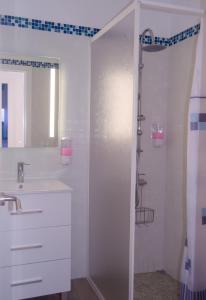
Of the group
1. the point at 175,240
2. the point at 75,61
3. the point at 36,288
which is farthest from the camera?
the point at 175,240

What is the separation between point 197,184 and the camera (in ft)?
6.54

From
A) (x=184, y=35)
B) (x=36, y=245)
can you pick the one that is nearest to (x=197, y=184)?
(x=36, y=245)

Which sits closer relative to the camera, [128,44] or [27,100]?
[128,44]

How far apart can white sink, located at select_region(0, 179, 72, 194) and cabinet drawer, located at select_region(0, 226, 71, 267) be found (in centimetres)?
28

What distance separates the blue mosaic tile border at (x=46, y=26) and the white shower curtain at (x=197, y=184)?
1.14 metres

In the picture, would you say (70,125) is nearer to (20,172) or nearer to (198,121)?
(20,172)

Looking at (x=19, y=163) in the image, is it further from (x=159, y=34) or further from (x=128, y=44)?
(x=159, y=34)

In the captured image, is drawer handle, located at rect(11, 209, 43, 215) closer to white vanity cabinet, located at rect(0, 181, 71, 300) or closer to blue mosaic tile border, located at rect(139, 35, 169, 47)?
white vanity cabinet, located at rect(0, 181, 71, 300)

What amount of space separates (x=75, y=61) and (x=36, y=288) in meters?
1.83

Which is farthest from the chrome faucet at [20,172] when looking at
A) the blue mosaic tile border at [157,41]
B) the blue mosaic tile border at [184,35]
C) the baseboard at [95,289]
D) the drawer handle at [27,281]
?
the blue mosaic tile border at [184,35]

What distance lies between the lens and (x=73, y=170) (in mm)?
2816

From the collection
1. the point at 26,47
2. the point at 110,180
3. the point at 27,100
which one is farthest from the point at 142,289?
the point at 26,47

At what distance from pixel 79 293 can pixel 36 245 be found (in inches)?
26.8

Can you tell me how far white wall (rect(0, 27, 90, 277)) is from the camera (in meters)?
2.60
